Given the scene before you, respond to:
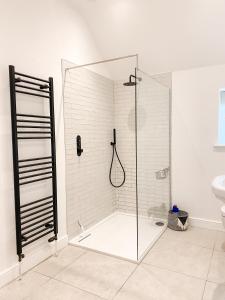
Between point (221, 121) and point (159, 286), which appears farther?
point (221, 121)

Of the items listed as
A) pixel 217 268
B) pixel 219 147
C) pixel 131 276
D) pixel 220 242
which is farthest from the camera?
pixel 219 147

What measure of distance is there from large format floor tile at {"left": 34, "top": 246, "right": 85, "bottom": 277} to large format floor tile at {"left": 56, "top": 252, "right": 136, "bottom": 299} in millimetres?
68

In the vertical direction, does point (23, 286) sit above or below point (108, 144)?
below

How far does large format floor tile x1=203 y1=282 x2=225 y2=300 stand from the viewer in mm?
1842

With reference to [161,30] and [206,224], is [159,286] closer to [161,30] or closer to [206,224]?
[206,224]

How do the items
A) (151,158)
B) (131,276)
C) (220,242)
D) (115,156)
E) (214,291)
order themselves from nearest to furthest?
1. (214,291)
2. (131,276)
3. (220,242)
4. (151,158)
5. (115,156)

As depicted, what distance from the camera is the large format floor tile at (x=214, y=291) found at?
1.84 metres

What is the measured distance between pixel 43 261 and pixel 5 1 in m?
2.48

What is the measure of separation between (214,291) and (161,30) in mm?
2808

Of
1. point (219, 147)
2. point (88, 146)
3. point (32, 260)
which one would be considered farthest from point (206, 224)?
point (32, 260)

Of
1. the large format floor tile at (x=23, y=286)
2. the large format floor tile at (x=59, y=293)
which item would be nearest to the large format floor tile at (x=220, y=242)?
the large format floor tile at (x=59, y=293)

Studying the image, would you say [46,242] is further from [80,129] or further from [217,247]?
[217,247]

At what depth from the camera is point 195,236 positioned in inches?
116

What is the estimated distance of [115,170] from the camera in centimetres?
380
